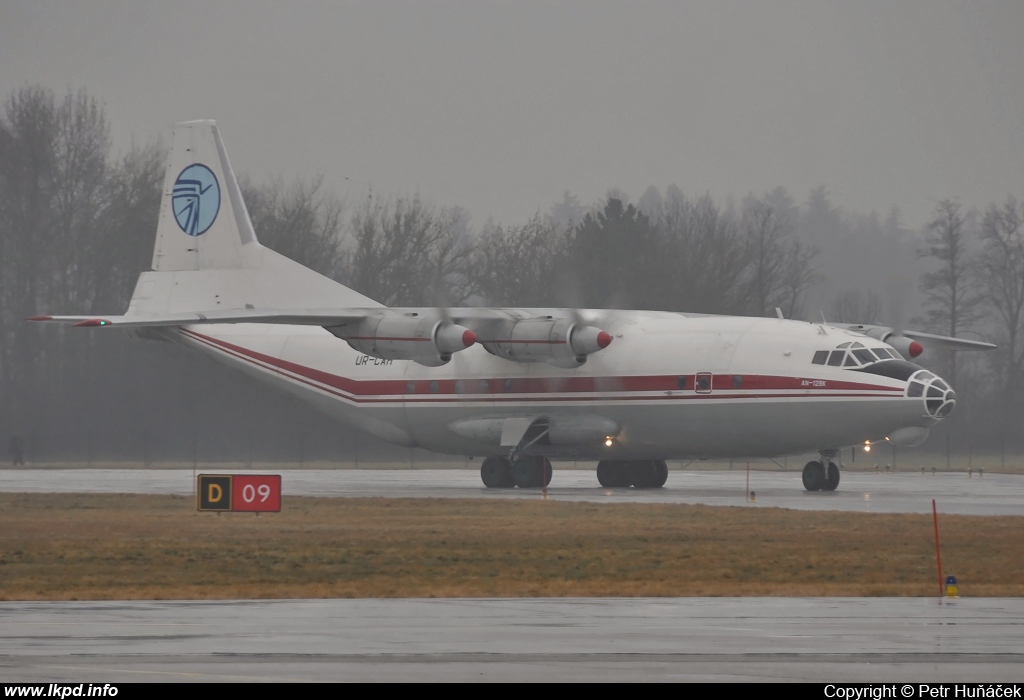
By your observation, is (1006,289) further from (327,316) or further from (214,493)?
(214,493)

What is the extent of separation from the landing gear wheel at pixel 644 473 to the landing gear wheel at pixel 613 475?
0.23m

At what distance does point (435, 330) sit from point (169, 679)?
75.8 feet

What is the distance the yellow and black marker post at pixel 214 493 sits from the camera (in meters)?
25.6

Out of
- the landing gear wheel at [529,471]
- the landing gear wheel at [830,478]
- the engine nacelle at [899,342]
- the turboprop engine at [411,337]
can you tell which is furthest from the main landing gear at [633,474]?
the turboprop engine at [411,337]

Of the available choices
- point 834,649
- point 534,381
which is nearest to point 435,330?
point 534,381

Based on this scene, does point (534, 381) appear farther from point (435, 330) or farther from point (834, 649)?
point (834, 649)

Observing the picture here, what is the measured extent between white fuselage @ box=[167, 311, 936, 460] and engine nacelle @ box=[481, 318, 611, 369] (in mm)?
1095

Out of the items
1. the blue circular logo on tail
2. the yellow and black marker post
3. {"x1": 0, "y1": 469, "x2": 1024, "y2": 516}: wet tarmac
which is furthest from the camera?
the blue circular logo on tail

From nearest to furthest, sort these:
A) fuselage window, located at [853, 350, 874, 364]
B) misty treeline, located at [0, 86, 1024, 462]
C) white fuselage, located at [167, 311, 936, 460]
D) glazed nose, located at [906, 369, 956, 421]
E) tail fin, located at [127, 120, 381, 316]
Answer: glazed nose, located at [906, 369, 956, 421] → fuselage window, located at [853, 350, 874, 364] → white fuselage, located at [167, 311, 936, 460] → tail fin, located at [127, 120, 381, 316] → misty treeline, located at [0, 86, 1024, 462]

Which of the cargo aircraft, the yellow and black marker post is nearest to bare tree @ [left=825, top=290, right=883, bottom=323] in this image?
the cargo aircraft

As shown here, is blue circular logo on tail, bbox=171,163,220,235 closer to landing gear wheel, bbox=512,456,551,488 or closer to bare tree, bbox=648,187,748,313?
landing gear wheel, bbox=512,456,551,488

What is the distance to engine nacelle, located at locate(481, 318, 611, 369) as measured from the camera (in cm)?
3294

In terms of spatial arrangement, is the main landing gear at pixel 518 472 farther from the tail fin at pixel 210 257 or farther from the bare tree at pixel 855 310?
the bare tree at pixel 855 310

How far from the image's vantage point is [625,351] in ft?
112
